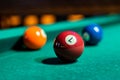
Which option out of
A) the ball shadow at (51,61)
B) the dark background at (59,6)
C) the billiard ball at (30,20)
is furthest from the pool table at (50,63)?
the dark background at (59,6)

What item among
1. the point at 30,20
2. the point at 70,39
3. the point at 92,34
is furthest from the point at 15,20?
the point at 70,39

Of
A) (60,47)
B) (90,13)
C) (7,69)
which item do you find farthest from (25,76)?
(90,13)

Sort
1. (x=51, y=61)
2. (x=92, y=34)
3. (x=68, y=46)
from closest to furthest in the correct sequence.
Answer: (x=68, y=46) < (x=51, y=61) < (x=92, y=34)

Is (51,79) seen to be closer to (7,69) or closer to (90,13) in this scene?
(7,69)

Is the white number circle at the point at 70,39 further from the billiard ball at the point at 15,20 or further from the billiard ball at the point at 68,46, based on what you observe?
the billiard ball at the point at 15,20

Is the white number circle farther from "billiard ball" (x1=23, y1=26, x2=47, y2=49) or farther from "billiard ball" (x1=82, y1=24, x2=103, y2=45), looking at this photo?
"billiard ball" (x1=82, y1=24, x2=103, y2=45)

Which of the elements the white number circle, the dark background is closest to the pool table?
the white number circle

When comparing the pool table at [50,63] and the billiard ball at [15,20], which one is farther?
the billiard ball at [15,20]

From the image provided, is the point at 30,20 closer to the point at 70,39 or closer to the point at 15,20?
the point at 15,20
